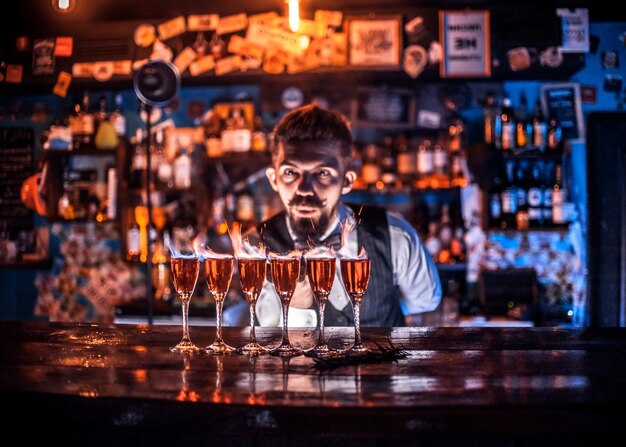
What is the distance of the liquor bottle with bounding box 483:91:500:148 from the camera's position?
4.33 meters

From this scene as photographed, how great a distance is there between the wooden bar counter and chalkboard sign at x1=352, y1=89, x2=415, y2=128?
2.90m

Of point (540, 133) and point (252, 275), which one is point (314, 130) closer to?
point (252, 275)

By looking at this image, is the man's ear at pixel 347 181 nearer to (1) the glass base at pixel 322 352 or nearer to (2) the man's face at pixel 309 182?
(2) the man's face at pixel 309 182

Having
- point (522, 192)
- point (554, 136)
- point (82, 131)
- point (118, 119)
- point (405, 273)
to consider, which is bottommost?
point (405, 273)

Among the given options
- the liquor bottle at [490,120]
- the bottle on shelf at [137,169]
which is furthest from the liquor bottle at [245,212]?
the liquor bottle at [490,120]

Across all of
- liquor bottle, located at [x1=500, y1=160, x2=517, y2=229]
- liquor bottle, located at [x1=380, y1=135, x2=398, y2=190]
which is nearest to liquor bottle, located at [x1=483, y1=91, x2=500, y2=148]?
liquor bottle, located at [x1=500, y1=160, x2=517, y2=229]

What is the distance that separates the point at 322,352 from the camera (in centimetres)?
147

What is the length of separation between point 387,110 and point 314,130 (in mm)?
2166

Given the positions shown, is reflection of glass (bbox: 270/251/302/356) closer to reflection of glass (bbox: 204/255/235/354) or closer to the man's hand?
reflection of glass (bbox: 204/255/235/354)

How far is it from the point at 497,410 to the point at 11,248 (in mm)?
4922

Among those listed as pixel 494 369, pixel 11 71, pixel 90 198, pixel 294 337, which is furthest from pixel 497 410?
pixel 11 71

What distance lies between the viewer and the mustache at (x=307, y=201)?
2.22 meters

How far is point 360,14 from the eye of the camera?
4.17 meters

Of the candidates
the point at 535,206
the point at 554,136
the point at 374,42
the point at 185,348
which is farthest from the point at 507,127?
the point at 185,348
